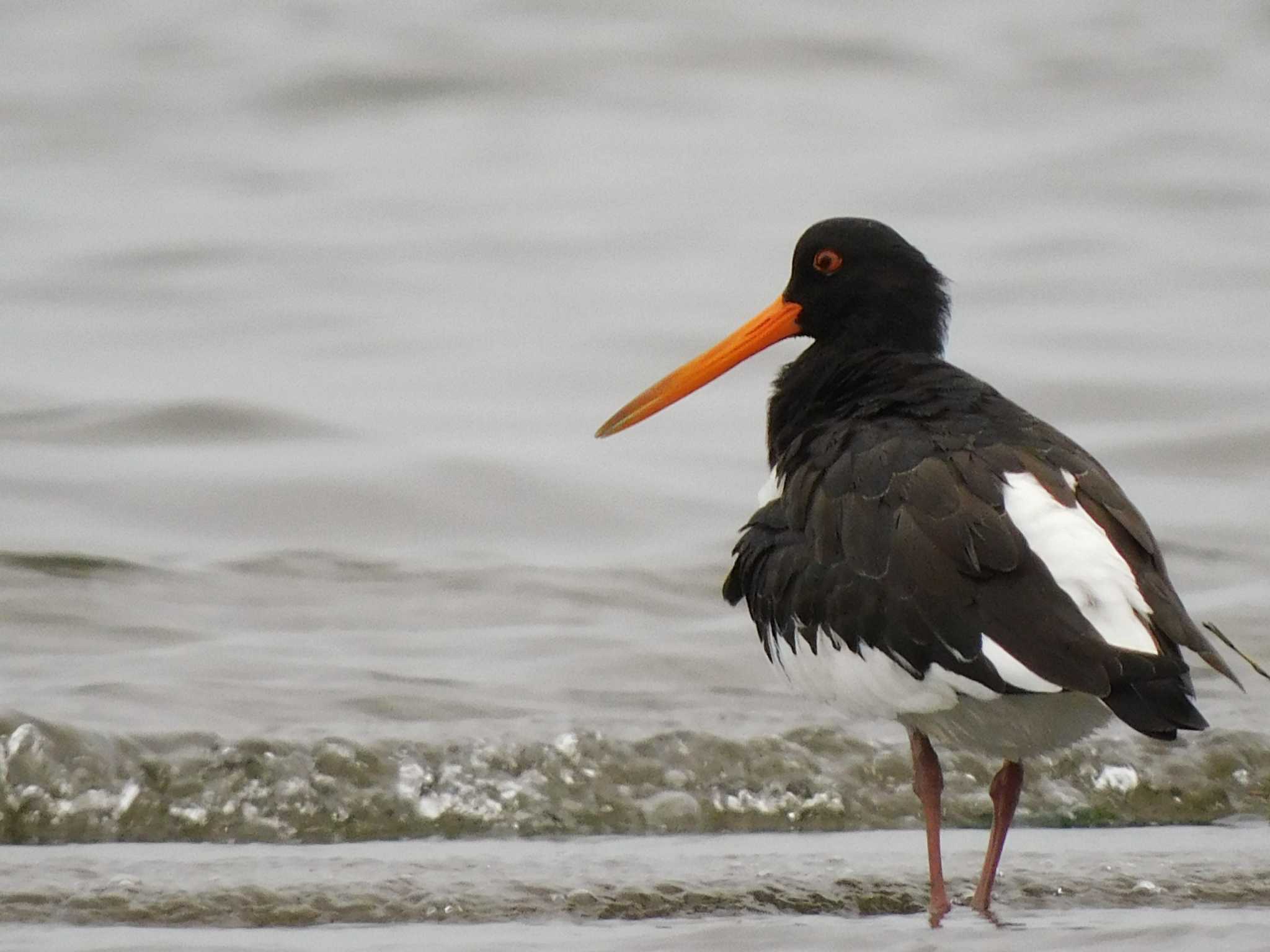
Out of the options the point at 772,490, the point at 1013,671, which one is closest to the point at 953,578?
the point at 1013,671

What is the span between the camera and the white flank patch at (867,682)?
4.85 meters

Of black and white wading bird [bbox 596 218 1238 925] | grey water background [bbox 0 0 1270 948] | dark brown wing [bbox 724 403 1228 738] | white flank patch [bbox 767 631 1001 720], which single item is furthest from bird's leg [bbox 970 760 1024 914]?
dark brown wing [bbox 724 403 1228 738]

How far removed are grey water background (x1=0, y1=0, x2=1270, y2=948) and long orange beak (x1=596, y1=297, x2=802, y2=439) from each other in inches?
43.8

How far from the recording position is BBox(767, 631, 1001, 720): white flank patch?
485 cm

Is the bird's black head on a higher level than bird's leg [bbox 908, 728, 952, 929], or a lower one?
higher

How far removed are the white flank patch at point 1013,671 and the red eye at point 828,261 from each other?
1.87 metres

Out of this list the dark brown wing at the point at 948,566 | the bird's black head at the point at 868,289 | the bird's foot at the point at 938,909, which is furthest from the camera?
the bird's black head at the point at 868,289

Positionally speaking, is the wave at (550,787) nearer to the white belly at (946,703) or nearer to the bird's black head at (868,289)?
the white belly at (946,703)

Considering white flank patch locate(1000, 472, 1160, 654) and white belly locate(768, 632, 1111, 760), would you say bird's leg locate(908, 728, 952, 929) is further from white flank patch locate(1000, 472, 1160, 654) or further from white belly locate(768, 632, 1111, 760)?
white flank patch locate(1000, 472, 1160, 654)

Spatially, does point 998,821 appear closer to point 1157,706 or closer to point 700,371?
point 1157,706

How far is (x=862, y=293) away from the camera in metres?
6.18

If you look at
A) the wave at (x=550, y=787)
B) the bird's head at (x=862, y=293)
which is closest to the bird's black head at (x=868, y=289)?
the bird's head at (x=862, y=293)

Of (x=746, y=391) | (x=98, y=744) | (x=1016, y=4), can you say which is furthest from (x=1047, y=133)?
(x=98, y=744)

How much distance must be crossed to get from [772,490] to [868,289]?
35.2 inches
